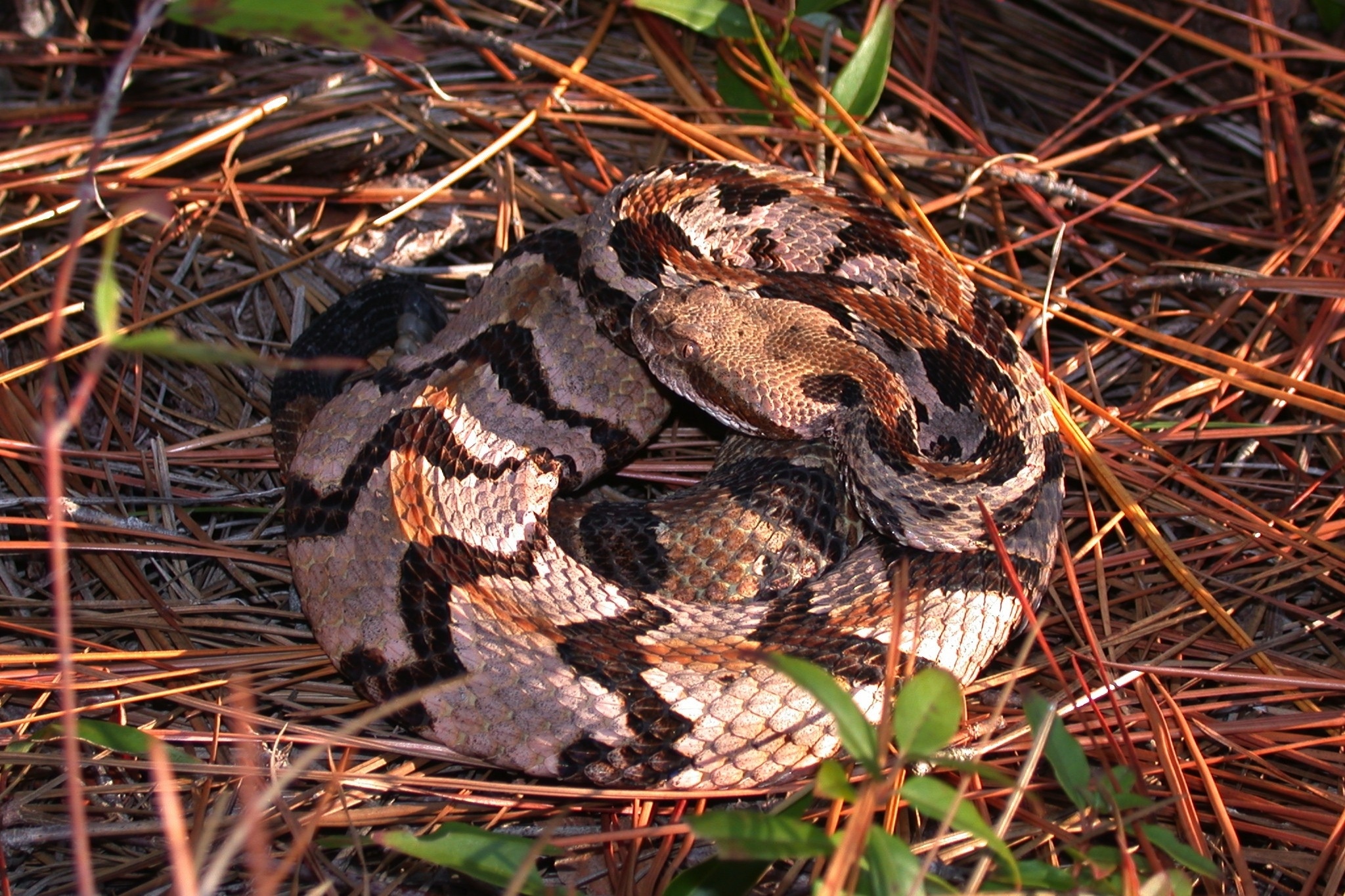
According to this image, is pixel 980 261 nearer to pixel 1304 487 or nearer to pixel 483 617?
pixel 1304 487

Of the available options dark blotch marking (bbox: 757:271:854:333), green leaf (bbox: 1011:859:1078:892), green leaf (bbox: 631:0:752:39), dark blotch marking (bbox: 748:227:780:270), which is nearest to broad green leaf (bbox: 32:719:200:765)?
green leaf (bbox: 1011:859:1078:892)

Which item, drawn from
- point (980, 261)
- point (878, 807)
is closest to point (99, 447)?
point (878, 807)

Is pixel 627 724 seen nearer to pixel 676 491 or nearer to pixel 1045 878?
pixel 1045 878

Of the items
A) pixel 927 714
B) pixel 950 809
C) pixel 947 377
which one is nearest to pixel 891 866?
pixel 950 809

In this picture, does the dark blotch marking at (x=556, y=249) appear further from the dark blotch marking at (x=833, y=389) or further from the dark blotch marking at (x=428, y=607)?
the dark blotch marking at (x=428, y=607)

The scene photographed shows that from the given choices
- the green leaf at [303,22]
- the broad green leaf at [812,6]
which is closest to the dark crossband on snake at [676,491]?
the broad green leaf at [812,6]

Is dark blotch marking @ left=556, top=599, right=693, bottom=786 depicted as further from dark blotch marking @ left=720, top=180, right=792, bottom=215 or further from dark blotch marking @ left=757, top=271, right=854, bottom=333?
dark blotch marking @ left=720, top=180, right=792, bottom=215
